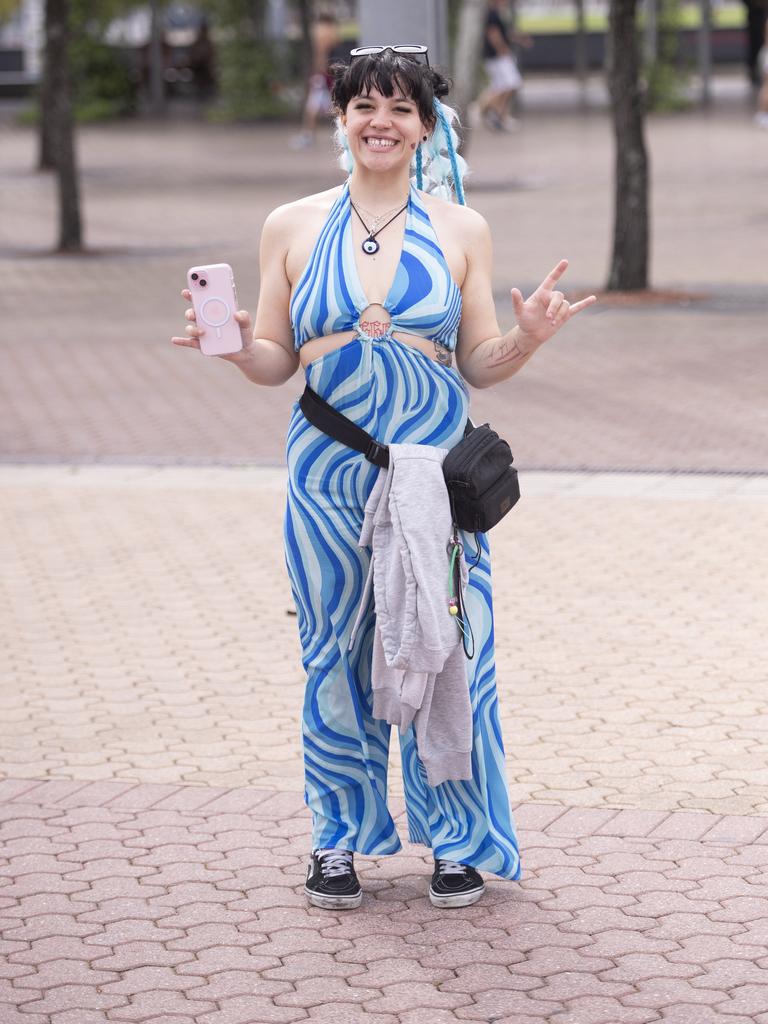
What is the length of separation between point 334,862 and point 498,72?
91.7 feet

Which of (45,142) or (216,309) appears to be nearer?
(216,309)

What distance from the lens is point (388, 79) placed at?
4.27m

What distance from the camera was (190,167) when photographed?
27.2 meters

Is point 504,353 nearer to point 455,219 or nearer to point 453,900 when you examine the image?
point 455,219

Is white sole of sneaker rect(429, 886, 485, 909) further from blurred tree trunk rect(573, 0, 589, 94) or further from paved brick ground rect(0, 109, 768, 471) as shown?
blurred tree trunk rect(573, 0, 589, 94)

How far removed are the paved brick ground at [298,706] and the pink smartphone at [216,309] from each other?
4.30ft

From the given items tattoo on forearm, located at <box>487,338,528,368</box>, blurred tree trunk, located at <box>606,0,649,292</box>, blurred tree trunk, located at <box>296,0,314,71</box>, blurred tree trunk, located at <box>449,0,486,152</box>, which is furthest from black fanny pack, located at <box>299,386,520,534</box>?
blurred tree trunk, located at <box>296,0,314,71</box>

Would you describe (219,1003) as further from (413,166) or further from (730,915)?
(413,166)

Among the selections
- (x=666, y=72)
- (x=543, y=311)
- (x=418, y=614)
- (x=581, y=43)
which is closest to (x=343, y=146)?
(x=543, y=311)

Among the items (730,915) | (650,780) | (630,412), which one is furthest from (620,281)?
(730,915)

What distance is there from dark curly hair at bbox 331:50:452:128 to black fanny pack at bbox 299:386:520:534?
26.6 inches

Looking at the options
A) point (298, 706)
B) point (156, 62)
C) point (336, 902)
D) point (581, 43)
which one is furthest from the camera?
point (581, 43)

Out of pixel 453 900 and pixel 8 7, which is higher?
pixel 8 7

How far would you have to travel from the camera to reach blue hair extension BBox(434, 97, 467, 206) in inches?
174
